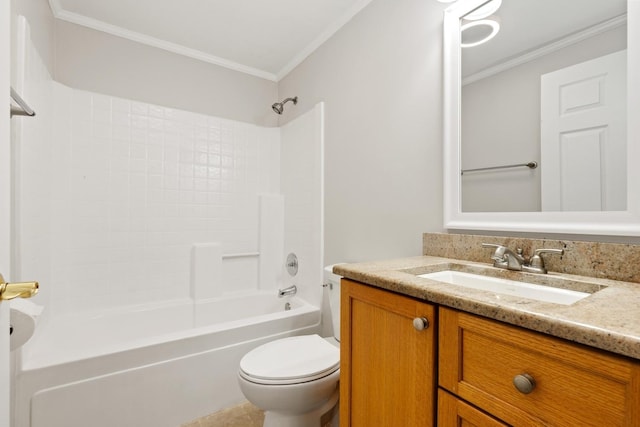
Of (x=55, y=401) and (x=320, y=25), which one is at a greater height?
(x=320, y=25)

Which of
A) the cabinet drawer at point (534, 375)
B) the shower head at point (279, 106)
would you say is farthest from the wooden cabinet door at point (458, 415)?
the shower head at point (279, 106)

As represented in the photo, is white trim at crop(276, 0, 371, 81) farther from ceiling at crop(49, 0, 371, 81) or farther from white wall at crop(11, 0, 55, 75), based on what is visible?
white wall at crop(11, 0, 55, 75)

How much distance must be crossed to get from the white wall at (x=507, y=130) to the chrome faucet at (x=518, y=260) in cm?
17

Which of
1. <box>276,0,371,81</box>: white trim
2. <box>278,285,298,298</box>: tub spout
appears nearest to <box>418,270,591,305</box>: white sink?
<box>278,285,298,298</box>: tub spout

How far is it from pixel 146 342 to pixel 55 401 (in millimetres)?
390

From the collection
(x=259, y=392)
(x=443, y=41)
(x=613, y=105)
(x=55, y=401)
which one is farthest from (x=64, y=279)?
(x=613, y=105)

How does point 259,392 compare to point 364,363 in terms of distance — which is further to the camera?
point 259,392

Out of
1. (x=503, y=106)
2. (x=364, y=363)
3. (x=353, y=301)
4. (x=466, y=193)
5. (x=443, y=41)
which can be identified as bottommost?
(x=364, y=363)

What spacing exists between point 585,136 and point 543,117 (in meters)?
0.15

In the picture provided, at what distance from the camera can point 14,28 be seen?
1255 millimetres

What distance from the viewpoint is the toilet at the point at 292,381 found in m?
1.20

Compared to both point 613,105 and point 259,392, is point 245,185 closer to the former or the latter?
point 259,392

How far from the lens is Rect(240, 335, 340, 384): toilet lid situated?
1.21 meters

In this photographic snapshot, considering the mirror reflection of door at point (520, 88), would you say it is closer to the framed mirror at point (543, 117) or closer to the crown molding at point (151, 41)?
the framed mirror at point (543, 117)
